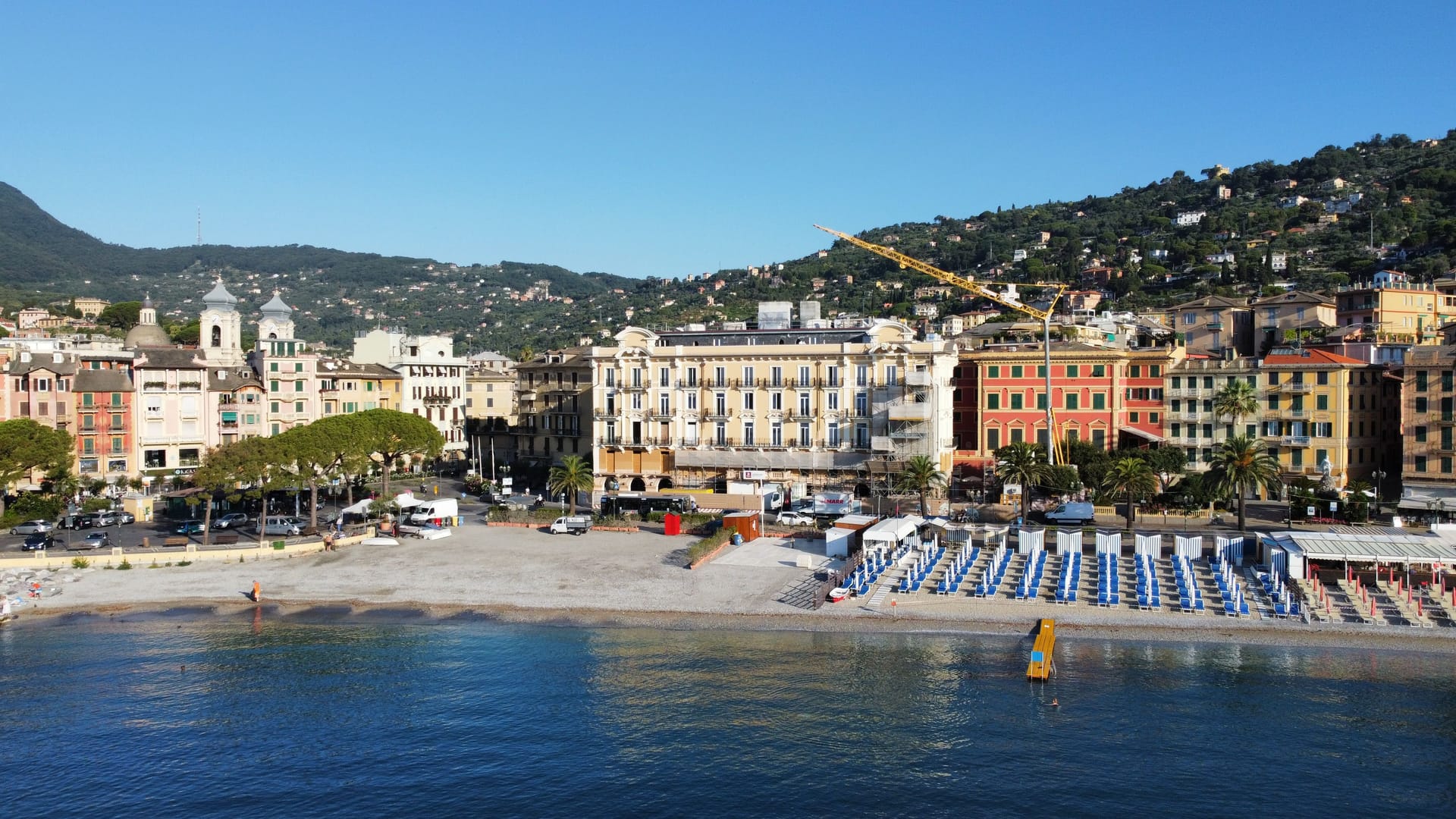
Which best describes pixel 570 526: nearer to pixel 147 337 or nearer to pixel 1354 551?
pixel 1354 551

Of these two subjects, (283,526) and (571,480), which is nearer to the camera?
(283,526)

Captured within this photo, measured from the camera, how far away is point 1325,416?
271 feet

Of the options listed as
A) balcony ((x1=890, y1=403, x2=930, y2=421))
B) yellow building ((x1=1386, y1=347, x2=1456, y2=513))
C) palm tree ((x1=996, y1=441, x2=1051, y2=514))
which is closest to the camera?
palm tree ((x1=996, y1=441, x2=1051, y2=514))

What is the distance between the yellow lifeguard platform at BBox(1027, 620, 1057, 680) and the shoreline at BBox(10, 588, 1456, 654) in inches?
47.6

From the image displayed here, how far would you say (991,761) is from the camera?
126 feet

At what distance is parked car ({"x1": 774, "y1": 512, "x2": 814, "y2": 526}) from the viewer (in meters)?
77.1

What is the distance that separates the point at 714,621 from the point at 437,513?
30560mm

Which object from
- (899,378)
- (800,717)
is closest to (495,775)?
(800,717)

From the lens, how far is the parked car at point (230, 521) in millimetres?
79562

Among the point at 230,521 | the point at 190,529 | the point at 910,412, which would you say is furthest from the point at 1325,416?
the point at 190,529

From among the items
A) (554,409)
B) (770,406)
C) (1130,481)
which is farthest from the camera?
(554,409)

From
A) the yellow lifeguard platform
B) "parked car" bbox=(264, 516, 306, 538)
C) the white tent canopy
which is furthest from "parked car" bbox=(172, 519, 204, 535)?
the yellow lifeguard platform

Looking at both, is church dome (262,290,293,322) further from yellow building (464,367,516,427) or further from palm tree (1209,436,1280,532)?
palm tree (1209,436,1280,532)

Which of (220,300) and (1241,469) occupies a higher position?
(220,300)
